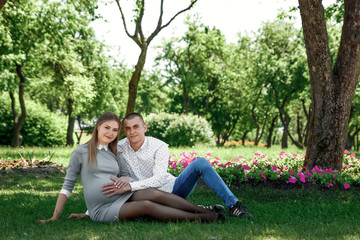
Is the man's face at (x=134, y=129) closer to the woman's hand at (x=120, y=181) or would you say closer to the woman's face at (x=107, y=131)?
the woman's face at (x=107, y=131)

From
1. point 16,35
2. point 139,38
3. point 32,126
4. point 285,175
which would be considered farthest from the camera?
point 32,126

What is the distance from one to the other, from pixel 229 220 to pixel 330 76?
14.0 ft

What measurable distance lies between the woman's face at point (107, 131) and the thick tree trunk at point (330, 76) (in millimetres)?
4773

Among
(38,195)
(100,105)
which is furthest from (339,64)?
(100,105)

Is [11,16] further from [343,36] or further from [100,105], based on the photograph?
[100,105]

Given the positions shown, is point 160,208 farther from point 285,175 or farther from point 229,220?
point 285,175

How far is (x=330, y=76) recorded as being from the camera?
744cm

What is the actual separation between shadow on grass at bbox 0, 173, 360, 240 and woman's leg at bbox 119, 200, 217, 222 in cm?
10

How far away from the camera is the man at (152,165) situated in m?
4.69

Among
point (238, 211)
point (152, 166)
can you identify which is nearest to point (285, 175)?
point (238, 211)

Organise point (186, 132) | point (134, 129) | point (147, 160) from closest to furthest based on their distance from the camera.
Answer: point (134, 129) → point (147, 160) → point (186, 132)

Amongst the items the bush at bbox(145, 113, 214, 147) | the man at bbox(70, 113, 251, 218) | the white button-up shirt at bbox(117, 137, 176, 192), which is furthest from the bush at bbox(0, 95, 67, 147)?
the white button-up shirt at bbox(117, 137, 176, 192)

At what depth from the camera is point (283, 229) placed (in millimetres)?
4320

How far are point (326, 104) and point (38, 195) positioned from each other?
5.95 m
